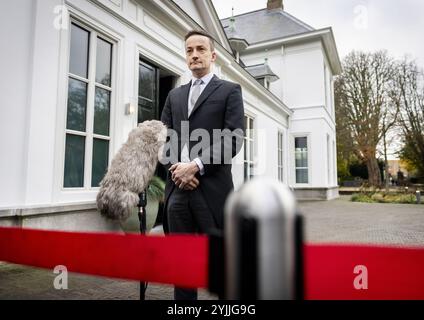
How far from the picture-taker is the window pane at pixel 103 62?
194 inches

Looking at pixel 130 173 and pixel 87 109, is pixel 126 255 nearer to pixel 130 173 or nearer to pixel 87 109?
pixel 130 173

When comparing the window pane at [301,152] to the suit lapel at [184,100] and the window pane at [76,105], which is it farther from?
the suit lapel at [184,100]

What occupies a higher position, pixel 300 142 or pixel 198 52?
pixel 300 142

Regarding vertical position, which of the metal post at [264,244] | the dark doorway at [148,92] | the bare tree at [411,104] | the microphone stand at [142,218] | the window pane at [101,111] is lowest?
the microphone stand at [142,218]

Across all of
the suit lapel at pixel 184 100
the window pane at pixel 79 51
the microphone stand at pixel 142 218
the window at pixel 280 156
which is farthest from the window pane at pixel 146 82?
the window at pixel 280 156

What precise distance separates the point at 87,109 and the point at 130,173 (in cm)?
232

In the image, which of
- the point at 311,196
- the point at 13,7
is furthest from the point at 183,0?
the point at 311,196

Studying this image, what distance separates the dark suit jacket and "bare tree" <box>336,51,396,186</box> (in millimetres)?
24668

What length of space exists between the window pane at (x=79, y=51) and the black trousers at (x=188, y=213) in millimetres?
3513

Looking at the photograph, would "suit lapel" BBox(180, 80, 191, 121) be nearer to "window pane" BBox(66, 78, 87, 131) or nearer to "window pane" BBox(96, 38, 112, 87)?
"window pane" BBox(66, 78, 87, 131)

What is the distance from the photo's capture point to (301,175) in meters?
16.8

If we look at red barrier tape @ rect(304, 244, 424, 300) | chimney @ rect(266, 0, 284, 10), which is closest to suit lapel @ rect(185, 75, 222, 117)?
red barrier tape @ rect(304, 244, 424, 300)

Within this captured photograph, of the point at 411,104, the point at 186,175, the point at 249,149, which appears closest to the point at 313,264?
the point at 186,175

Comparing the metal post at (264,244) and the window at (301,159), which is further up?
the window at (301,159)
